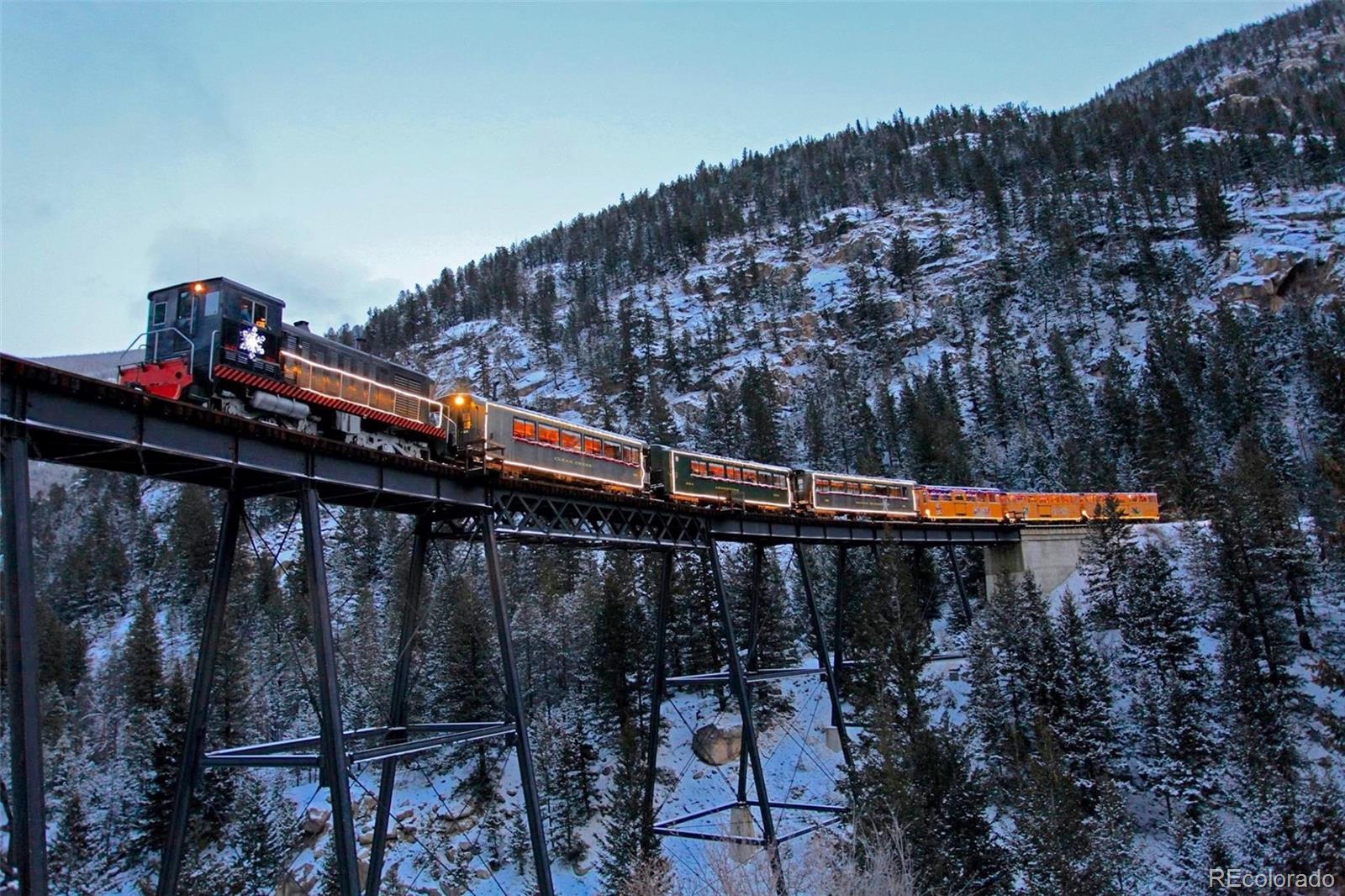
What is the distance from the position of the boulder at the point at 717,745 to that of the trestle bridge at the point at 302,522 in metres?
19.3

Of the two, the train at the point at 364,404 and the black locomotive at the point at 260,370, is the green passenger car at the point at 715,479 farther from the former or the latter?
the black locomotive at the point at 260,370

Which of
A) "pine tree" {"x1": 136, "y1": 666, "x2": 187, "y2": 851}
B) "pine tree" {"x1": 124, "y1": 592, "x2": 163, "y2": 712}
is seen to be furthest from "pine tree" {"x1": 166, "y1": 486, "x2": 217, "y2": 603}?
"pine tree" {"x1": 136, "y1": 666, "x2": 187, "y2": 851}

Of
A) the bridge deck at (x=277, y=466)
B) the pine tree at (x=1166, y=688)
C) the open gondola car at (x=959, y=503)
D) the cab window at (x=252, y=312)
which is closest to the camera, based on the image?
the bridge deck at (x=277, y=466)

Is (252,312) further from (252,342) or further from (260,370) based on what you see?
(260,370)

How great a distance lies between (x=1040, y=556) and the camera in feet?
186

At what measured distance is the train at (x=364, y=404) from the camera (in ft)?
61.1

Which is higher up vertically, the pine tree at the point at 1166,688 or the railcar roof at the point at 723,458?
the railcar roof at the point at 723,458

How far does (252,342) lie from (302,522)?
4352 millimetres

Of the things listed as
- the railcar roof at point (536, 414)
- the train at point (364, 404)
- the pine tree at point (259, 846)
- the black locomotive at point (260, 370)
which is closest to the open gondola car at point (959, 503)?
the train at point (364, 404)

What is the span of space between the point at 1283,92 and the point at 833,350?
13676 cm

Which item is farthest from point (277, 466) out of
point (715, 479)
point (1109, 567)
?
point (1109, 567)

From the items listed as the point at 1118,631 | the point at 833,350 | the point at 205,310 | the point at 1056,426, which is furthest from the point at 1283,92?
the point at 205,310

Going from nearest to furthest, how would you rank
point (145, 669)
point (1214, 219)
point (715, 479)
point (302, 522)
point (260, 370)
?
point (260, 370), point (302, 522), point (715, 479), point (145, 669), point (1214, 219)

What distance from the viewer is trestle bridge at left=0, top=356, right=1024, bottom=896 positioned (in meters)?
11.5
